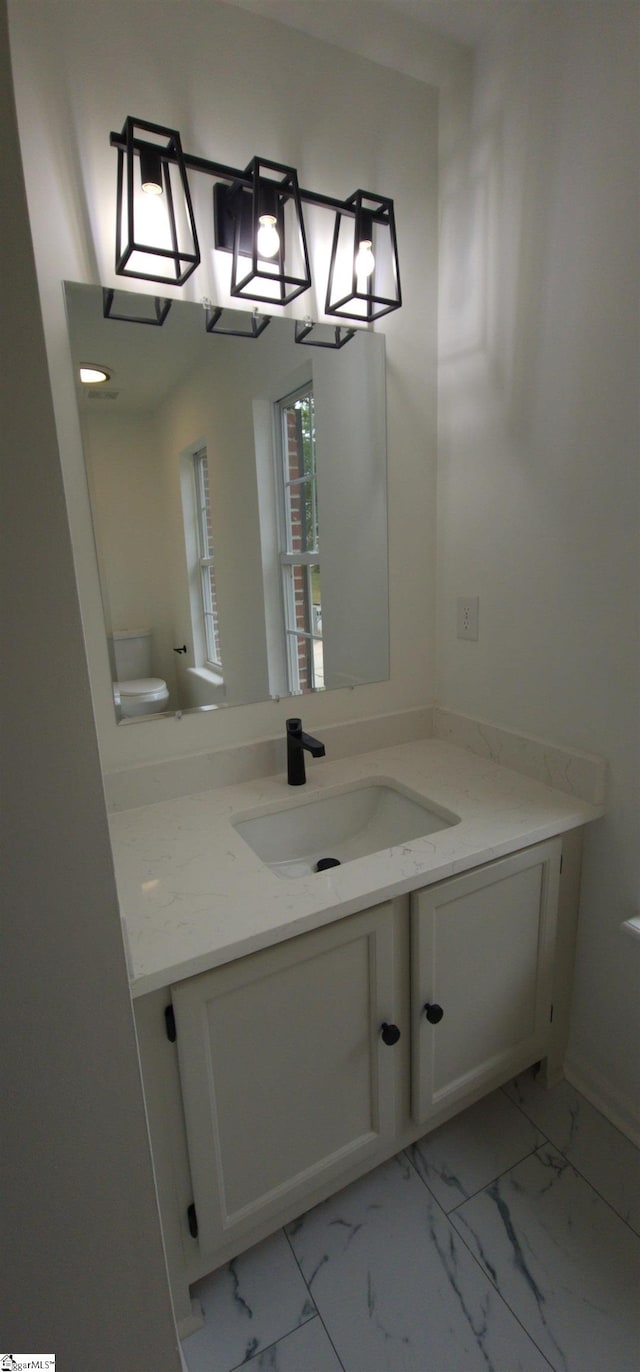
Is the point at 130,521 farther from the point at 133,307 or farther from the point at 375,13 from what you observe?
the point at 375,13

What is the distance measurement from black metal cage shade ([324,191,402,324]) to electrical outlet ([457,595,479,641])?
723 millimetres

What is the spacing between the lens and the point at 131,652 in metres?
1.21

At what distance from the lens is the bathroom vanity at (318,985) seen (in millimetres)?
863

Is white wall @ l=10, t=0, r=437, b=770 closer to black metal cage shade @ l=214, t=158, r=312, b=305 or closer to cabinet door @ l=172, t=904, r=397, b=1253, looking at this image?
black metal cage shade @ l=214, t=158, r=312, b=305

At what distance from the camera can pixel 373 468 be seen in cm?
146

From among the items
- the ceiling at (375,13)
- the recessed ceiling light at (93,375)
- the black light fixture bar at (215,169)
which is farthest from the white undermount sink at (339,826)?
the ceiling at (375,13)

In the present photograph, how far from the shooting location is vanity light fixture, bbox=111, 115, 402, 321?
3.37 ft

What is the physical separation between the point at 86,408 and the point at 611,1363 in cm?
195

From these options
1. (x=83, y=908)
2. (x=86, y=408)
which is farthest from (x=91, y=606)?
(x=83, y=908)

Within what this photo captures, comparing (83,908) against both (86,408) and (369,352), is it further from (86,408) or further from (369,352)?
(369,352)

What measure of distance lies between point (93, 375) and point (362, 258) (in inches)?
26.6

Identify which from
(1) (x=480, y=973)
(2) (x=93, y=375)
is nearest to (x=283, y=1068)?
(1) (x=480, y=973)

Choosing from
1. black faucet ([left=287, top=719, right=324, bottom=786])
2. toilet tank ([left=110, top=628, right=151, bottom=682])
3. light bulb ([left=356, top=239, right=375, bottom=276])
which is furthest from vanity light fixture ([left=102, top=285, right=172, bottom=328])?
black faucet ([left=287, top=719, right=324, bottom=786])

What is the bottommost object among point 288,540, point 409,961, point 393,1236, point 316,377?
point 393,1236
